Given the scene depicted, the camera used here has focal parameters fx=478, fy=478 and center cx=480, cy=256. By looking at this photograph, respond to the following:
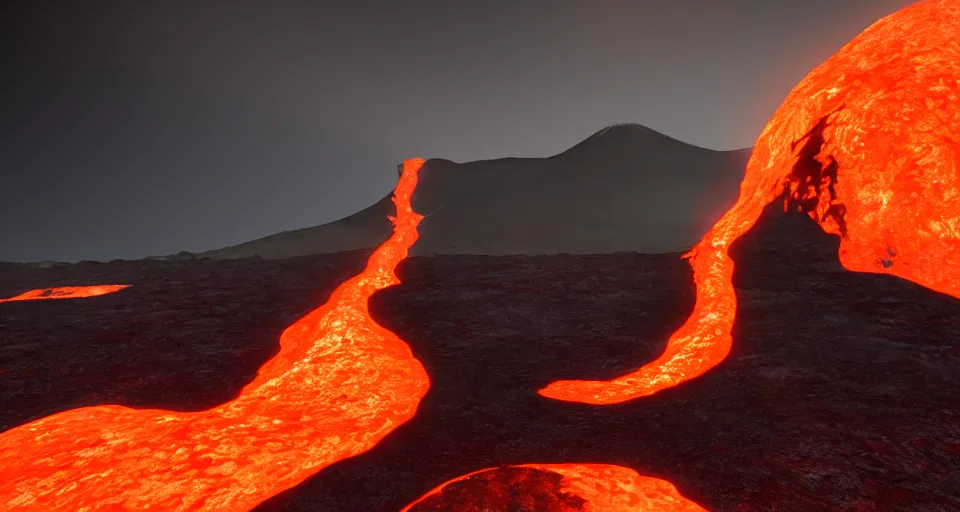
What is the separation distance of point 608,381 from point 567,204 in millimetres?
37466

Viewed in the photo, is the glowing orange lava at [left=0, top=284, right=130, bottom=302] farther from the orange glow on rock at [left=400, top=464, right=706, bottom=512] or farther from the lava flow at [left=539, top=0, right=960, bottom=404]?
the lava flow at [left=539, top=0, right=960, bottom=404]

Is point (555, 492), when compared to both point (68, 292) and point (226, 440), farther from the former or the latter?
point (68, 292)

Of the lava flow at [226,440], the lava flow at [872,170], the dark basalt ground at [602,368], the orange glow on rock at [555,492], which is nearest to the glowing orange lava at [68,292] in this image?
the dark basalt ground at [602,368]

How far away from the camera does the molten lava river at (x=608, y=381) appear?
6.12m

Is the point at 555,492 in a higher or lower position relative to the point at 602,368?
lower

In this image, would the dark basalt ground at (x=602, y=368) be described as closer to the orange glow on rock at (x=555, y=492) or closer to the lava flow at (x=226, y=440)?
the orange glow on rock at (x=555, y=492)

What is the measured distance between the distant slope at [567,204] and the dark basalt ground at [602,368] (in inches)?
863

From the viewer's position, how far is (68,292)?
1417cm

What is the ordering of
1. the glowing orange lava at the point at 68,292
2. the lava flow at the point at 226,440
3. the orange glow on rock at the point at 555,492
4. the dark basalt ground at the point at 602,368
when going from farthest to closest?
the glowing orange lava at the point at 68,292 < the lava flow at the point at 226,440 < the dark basalt ground at the point at 602,368 < the orange glow on rock at the point at 555,492

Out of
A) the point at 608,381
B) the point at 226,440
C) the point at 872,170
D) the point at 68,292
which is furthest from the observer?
the point at 68,292

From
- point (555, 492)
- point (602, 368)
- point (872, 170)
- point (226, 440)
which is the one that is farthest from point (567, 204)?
point (555, 492)

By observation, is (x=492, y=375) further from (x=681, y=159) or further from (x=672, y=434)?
(x=681, y=159)

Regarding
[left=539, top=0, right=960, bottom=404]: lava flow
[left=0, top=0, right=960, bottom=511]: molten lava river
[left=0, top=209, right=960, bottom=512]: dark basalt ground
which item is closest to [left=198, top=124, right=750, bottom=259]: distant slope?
[left=539, top=0, right=960, bottom=404]: lava flow

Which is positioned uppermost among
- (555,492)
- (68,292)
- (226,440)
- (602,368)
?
(68,292)
